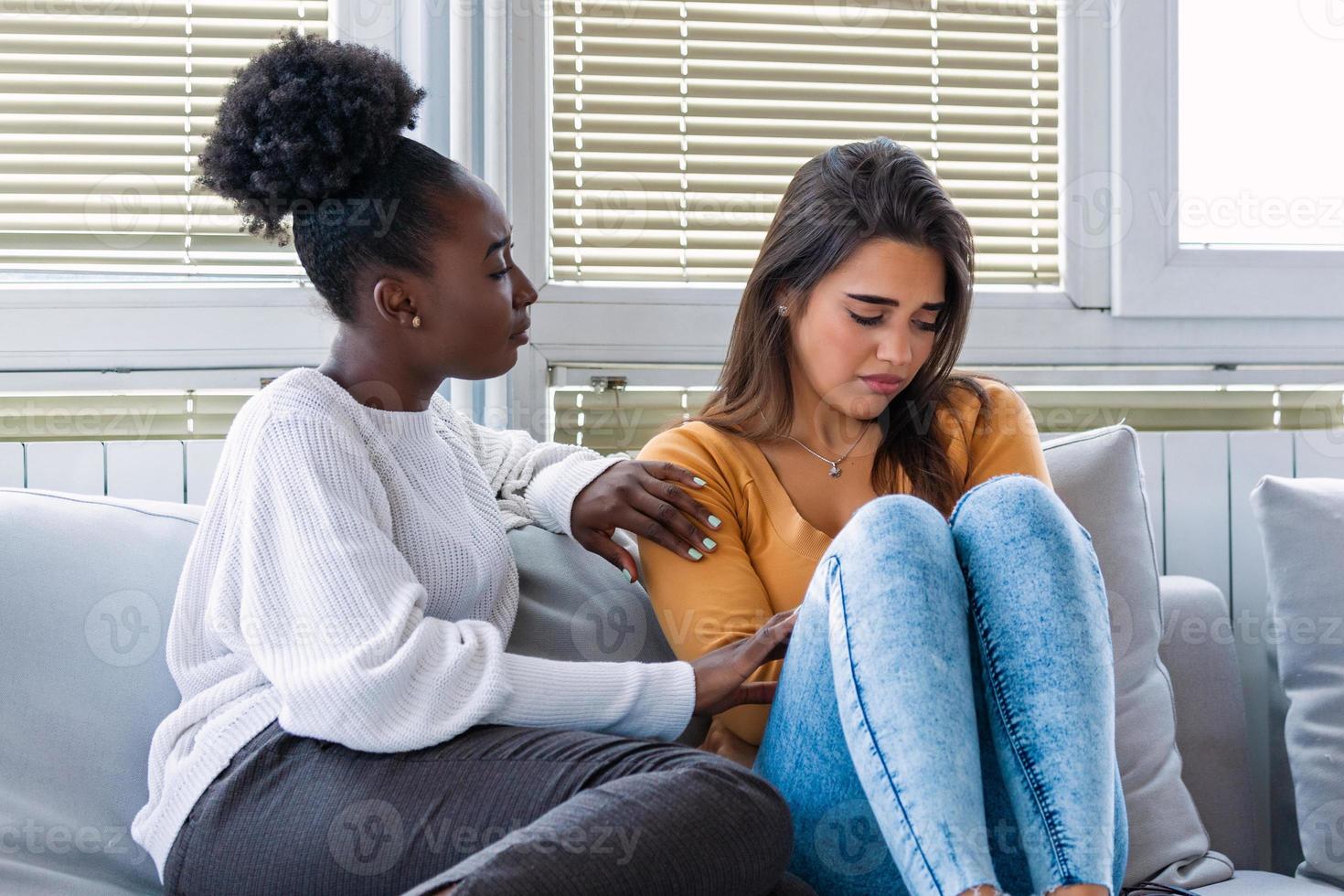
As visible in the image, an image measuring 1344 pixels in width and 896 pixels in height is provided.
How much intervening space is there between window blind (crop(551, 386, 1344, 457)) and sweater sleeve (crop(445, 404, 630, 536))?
0.32 metres

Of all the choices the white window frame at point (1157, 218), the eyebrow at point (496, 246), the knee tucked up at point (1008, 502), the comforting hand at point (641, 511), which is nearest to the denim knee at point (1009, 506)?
the knee tucked up at point (1008, 502)

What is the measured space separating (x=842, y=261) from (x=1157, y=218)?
2.54 ft

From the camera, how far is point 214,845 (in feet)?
3.22

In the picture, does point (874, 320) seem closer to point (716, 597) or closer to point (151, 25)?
point (716, 597)

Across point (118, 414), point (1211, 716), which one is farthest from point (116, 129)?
point (1211, 716)

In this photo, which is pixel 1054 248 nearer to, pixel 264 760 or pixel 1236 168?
pixel 1236 168

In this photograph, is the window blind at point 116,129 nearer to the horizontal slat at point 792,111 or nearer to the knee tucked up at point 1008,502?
the horizontal slat at point 792,111

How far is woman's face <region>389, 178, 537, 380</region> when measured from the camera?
3.95 ft

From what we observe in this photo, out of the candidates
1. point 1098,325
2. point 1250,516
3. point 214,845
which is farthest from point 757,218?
point 214,845

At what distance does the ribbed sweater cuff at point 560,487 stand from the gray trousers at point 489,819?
39 centimetres

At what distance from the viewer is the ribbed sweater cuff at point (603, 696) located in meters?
1.03

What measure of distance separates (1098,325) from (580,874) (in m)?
1.40

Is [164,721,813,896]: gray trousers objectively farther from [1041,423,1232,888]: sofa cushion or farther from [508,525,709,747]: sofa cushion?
[1041,423,1232,888]: sofa cushion

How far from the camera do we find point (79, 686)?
47.7 inches
